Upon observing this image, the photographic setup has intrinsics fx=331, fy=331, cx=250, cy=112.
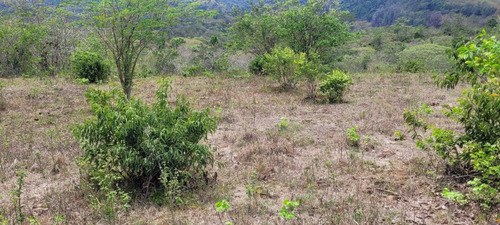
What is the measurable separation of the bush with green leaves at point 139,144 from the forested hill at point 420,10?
6688 centimetres

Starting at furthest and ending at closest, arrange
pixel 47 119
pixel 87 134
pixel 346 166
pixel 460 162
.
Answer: pixel 47 119, pixel 346 166, pixel 460 162, pixel 87 134

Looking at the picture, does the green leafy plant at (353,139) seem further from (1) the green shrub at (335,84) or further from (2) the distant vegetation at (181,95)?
(1) the green shrub at (335,84)

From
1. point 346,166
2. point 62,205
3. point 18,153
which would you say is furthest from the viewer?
point 18,153

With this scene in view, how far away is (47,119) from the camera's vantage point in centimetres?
668

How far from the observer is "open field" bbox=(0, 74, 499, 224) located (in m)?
3.14

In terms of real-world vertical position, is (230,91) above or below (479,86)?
below

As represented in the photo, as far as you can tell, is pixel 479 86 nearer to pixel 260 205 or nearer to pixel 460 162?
pixel 460 162

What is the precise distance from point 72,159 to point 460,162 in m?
4.86

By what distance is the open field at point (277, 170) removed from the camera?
3.14 meters

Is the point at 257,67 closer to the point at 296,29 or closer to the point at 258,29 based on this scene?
the point at 258,29

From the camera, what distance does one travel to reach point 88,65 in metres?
11.0

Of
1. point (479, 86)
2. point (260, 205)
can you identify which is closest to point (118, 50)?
point (260, 205)

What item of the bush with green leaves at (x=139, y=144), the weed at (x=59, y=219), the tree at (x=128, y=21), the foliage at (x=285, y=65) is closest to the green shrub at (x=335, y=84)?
the foliage at (x=285, y=65)

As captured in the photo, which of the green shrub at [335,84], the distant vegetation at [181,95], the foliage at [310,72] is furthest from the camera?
the foliage at [310,72]
